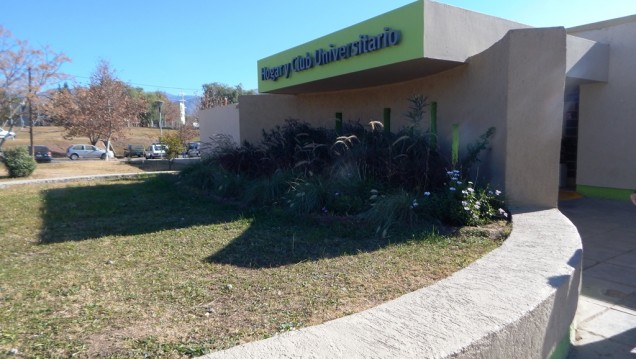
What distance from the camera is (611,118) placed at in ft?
31.8

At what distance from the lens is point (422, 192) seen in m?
6.60

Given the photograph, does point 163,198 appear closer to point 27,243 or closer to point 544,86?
point 27,243

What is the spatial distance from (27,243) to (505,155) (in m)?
6.93

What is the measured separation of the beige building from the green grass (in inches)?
85.6

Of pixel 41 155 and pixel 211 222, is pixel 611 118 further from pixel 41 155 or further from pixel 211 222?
pixel 41 155

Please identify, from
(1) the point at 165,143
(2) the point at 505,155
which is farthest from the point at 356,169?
(1) the point at 165,143

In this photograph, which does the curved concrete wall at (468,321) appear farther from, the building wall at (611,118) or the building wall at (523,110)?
the building wall at (611,118)

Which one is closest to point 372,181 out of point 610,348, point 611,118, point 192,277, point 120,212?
point 192,277

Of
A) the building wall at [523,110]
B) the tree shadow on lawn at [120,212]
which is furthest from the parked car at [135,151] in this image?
the building wall at [523,110]

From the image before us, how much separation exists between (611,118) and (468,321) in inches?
369

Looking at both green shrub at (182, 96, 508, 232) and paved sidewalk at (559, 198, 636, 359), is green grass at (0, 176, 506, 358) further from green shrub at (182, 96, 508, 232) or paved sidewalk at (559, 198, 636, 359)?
paved sidewalk at (559, 198, 636, 359)

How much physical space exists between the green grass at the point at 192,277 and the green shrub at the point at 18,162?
11866 millimetres

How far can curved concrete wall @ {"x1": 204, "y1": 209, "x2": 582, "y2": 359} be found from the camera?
227 centimetres

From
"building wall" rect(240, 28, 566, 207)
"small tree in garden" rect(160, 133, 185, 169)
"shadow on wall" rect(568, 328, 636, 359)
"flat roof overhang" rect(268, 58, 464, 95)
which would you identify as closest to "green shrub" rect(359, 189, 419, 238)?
"building wall" rect(240, 28, 566, 207)
